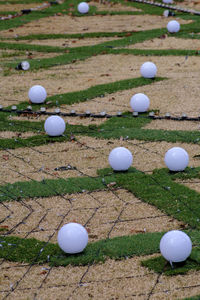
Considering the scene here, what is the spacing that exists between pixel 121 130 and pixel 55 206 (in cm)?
282

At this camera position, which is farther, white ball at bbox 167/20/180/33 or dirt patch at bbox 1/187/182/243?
white ball at bbox 167/20/180/33

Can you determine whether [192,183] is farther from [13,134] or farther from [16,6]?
[16,6]

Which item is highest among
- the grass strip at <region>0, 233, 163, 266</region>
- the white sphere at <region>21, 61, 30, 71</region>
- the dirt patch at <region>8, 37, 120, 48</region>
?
the dirt patch at <region>8, 37, 120, 48</region>

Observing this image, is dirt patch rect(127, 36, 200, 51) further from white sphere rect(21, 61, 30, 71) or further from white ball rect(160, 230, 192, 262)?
white ball rect(160, 230, 192, 262)

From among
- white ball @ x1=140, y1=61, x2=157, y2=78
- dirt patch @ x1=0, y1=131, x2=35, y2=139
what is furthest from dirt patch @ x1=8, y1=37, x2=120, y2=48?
dirt patch @ x1=0, y1=131, x2=35, y2=139

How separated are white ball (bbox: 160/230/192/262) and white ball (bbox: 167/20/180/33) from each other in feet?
38.5

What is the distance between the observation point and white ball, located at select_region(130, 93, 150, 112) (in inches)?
388


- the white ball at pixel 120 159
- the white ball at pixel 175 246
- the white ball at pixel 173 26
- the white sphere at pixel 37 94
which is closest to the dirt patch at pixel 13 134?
the white sphere at pixel 37 94

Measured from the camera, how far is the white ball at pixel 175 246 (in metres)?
5.24

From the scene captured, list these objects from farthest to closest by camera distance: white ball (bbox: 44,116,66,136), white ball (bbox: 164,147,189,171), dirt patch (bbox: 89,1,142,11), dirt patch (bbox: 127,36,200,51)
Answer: dirt patch (bbox: 89,1,142,11)
dirt patch (bbox: 127,36,200,51)
white ball (bbox: 44,116,66,136)
white ball (bbox: 164,147,189,171)

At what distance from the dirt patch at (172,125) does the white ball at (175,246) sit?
423 cm

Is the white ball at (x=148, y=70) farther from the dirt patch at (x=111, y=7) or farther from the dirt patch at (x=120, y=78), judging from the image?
the dirt patch at (x=111, y=7)

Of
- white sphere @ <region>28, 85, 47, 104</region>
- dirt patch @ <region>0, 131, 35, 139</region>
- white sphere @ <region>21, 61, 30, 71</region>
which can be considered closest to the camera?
dirt patch @ <region>0, 131, 35, 139</region>

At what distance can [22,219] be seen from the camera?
6.52 metres
